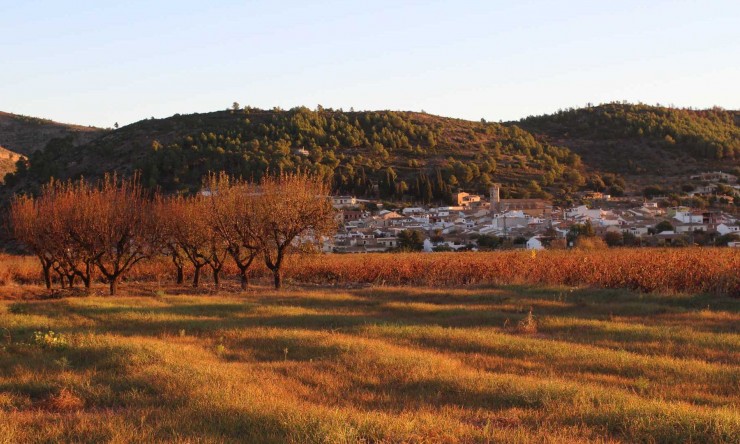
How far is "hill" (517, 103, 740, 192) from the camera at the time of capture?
112 metres

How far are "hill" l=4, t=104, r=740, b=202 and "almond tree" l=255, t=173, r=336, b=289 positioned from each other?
47.8 meters

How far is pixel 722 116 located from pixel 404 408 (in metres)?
168

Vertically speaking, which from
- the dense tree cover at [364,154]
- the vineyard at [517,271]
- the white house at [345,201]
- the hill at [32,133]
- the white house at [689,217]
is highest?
the hill at [32,133]

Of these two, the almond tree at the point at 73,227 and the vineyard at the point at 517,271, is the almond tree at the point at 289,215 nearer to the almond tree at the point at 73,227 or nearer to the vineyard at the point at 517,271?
the vineyard at the point at 517,271

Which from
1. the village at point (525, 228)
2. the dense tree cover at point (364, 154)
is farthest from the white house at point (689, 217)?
the dense tree cover at point (364, 154)

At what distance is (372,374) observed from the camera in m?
10.5

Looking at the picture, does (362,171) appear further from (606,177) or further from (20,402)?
(20,402)

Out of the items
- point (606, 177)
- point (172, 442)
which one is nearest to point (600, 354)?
point (172, 442)

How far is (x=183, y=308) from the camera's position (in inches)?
805

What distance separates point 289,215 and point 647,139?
11238 cm

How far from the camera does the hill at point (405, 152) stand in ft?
292

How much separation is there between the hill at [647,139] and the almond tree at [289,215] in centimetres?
8661

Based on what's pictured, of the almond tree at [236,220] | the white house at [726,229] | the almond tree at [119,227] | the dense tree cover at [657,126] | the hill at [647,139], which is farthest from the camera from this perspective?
the dense tree cover at [657,126]

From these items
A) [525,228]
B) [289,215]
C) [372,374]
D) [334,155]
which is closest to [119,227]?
Result: [289,215]
